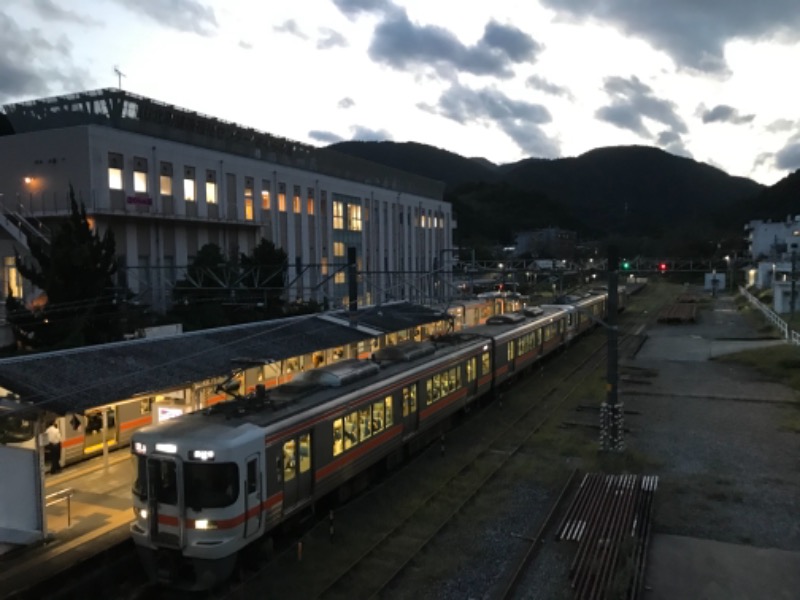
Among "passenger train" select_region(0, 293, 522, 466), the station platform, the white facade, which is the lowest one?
the station platform

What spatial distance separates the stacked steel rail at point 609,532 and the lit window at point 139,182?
2380 centimetres

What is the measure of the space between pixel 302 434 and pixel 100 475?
20.5ft

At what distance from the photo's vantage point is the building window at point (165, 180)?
98.8 feet

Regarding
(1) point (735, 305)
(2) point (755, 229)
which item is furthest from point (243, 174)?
(2) point (755, 229)

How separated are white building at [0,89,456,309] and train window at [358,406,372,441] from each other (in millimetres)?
6662

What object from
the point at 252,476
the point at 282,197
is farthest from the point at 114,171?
the point at 252,476

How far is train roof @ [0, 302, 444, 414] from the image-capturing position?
1134 cm

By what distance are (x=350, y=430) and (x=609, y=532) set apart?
16.1ft

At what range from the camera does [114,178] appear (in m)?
27.8

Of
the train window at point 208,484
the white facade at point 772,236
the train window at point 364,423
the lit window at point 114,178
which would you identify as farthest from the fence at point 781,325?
the white facade at point 772,236

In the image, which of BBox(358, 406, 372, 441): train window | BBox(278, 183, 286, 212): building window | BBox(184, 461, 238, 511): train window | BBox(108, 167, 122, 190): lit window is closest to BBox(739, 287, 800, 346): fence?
BBox(358, 406, 372, 441): train window

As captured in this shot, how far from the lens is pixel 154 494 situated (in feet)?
29.5

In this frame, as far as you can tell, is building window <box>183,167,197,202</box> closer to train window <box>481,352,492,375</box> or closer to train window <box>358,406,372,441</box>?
train window <box>481,352,492,375</box>

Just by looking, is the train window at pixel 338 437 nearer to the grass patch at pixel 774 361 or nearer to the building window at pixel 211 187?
the grass patch at pixel 774 361
